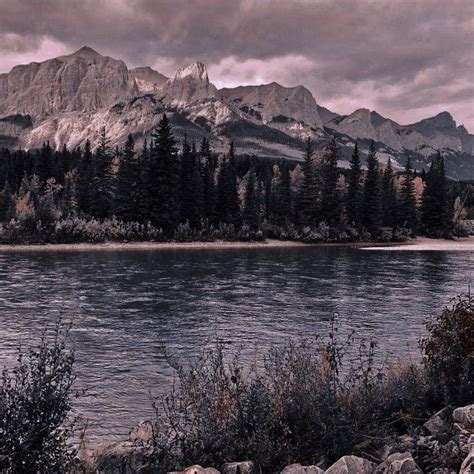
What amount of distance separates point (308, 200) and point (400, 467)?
85689mm

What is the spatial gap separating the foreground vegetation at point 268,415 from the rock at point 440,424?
0.21 m

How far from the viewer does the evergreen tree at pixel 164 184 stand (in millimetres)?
76938

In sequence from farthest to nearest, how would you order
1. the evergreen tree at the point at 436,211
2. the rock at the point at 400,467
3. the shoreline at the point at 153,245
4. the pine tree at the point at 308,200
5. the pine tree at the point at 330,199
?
the evergreen tree at the point at 436,211
the pine tree at the point at 330,199
the pine tree at the point at 308,200
the shoreline at the point at 153,245
the rock at the point at 400,467

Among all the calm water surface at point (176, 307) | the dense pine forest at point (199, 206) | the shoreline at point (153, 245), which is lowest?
the calm water surface at point (176, 307)

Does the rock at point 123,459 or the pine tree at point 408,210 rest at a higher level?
the pine tree at point 408,210

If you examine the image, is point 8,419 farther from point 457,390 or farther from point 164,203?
point 164,203

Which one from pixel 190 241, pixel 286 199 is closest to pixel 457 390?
pixel 190 241

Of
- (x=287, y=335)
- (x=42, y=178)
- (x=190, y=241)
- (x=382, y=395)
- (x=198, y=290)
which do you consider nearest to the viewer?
(x=382, y=395)

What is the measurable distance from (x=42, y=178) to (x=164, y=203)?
47226 mm

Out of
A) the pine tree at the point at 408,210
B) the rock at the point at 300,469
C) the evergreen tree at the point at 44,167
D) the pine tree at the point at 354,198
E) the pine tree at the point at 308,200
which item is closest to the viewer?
the rock at the point at 300,469

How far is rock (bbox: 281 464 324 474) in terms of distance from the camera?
6461 millimetres

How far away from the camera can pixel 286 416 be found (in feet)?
26.9

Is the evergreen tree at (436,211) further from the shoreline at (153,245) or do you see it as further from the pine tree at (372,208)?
the shoreline at (153,245)

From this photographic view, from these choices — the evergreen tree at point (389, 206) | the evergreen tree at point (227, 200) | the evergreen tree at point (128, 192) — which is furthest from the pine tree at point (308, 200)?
the evergreen tree at point (128, 192)
